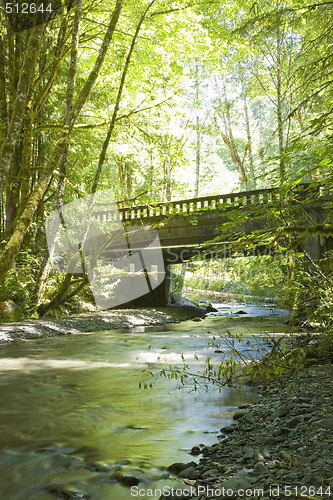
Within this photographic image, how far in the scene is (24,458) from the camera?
349 centimetres

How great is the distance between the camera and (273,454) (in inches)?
120

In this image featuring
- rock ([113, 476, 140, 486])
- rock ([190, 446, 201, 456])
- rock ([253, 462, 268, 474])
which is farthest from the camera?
rock ([190, 446, 201, 456])

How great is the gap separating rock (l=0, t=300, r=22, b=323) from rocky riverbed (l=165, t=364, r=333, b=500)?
8.68m

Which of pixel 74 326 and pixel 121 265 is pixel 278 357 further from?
pixel 121 265

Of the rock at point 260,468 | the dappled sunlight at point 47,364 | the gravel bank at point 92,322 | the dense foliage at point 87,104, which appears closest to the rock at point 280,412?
the rock at point 260,468

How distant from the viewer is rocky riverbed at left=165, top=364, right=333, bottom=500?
247 centimetres

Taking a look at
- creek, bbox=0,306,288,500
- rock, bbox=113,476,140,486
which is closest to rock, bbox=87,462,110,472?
creek, bbox=0,306,288,500

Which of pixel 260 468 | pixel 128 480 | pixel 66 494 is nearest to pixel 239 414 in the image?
pixel 260 468

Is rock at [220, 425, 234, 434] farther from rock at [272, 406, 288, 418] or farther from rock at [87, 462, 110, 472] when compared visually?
rock at [87, 462, 110, 472]

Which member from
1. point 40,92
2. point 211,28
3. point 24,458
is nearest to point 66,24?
point 40,92

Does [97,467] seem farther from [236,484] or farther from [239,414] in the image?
[239,414]

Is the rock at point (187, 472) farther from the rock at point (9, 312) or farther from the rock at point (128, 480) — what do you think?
the rock at point (9, 312)

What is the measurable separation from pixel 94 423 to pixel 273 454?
204 cm

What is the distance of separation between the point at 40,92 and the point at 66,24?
2.05 m
